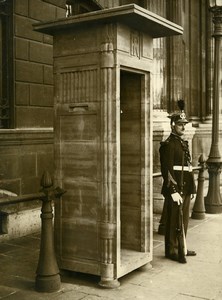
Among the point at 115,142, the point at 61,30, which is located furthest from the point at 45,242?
the point at 61,30

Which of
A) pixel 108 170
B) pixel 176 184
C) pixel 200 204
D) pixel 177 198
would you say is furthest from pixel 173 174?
pixel 200 204

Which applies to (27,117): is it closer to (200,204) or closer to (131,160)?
(131,160)

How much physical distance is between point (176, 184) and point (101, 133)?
165 cm

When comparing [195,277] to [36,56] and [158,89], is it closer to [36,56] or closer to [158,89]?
[36,56]

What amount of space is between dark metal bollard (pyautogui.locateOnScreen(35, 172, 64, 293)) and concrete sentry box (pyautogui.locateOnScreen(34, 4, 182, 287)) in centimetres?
35

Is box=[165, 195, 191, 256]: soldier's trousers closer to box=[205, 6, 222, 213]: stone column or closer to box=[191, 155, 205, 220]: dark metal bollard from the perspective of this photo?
box=[191, 155, 205, 220]: dark metal bollard

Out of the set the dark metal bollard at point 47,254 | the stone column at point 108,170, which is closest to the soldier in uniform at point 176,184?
the stone column at point 108,170

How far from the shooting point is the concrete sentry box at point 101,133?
507 cm

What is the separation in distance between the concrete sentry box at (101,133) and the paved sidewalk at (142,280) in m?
0.17

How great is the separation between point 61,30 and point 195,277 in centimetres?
323

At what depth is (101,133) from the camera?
16.9ft

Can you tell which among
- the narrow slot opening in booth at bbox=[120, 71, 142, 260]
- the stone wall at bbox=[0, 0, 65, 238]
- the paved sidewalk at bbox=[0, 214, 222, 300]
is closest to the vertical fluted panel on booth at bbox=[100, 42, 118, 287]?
the paved sidewalk at bbox=[0, 214, 222, 300]

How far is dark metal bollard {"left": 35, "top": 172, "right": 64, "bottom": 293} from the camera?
508 cm

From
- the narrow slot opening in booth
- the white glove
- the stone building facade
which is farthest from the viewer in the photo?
the stone building facade
